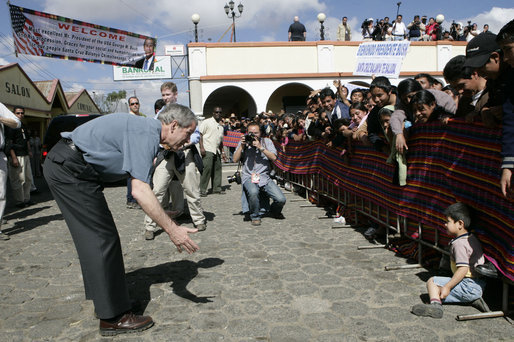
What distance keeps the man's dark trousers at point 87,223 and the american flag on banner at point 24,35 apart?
14392 mm

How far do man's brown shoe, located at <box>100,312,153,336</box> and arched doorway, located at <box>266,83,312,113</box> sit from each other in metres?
22.5

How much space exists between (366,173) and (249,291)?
2716mm

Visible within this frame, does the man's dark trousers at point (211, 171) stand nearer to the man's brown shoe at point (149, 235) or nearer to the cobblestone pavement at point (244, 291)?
the cobblestone pavement at point (244, 291)

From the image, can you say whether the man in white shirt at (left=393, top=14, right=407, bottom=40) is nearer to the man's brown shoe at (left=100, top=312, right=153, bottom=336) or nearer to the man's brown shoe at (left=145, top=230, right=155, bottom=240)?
the man's brown shoe at (left=145, top=230, right=155, bottom=240)

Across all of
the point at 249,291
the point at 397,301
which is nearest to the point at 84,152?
the point at 249,291

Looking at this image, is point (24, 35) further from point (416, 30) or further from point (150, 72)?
point (416, 30)

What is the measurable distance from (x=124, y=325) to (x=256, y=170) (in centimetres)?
425

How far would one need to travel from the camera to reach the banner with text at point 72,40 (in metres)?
15.1

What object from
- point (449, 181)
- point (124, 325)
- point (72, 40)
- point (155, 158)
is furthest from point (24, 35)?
point (449, 181)

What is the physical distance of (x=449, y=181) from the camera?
3932mm

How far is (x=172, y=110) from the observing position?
3035 millimetres

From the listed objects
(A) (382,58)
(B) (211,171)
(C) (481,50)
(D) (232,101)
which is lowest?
(B) (211,171)

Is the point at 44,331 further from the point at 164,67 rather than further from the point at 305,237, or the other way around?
the point at 164,67

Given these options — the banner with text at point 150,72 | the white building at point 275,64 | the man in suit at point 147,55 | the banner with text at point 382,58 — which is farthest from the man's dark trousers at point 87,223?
the banner with text at point 150,72
